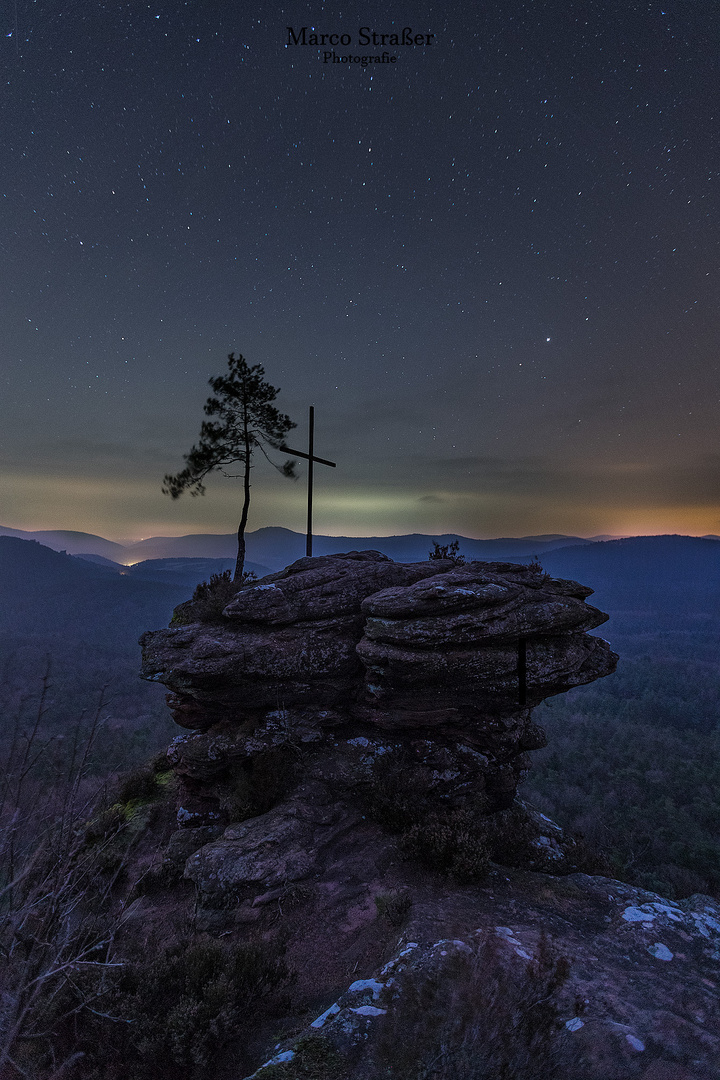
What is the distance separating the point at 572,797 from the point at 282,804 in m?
54.3

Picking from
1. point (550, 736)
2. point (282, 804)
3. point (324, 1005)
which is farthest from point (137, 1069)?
point (550, 736)

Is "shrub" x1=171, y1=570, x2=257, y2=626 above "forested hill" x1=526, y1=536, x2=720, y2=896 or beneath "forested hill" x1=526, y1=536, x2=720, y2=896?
above

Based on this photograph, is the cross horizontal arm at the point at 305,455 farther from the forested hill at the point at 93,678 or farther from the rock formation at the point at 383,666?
the forested hill at the point at 93,678

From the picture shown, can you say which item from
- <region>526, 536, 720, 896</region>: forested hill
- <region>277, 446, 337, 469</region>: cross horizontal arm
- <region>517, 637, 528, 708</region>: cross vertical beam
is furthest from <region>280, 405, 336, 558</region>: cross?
<region>526, 536, 720, 896</region>: forested hill

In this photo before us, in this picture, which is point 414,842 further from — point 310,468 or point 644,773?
point 644,773

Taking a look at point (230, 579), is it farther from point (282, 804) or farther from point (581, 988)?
point (581, 988)

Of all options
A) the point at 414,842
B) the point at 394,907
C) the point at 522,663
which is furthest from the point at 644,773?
the point at 394,907

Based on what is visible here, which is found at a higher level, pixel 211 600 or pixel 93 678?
pixel 211 600

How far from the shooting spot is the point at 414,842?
10.5 meters

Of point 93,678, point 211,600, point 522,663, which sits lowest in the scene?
point 93,678

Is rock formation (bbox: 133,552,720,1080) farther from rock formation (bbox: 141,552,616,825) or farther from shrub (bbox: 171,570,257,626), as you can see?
shrub (bbox: 171,570,257,626)

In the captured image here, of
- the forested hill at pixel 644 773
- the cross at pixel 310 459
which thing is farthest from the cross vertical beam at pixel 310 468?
the forested hill at pixel 644 773

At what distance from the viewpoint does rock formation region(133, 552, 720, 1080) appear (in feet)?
20.0

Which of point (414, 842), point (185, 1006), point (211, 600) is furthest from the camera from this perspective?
point (211, 600)
